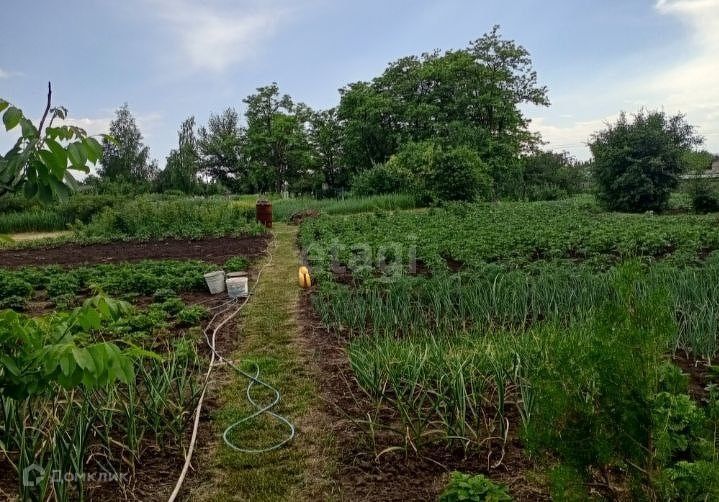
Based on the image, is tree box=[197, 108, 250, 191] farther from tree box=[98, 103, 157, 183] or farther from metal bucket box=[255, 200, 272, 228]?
metal bucket box=[255, 200, 272, 228]

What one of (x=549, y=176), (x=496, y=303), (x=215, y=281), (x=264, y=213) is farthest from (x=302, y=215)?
(x=549, y=176)

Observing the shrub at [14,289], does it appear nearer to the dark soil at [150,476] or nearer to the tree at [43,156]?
the dark soil at [150,476]

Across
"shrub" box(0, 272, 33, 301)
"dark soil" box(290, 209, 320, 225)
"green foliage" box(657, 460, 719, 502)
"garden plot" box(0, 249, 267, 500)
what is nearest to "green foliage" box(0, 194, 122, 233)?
"dark soil" box(290, 209, 320, 225)

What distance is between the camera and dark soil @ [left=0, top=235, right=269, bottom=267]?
9836 millimetres

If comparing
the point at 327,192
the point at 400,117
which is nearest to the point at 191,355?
the point at 327,192

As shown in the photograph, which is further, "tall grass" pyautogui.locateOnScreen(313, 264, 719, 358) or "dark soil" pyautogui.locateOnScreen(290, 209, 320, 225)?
"dark soil" pyautogui.locateOnScreen(290, 209, 320, 225)

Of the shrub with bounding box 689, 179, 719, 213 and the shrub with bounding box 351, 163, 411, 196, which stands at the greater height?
the shrub with bounding box 351, 163, 411, 196

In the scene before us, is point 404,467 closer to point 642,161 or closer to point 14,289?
point 14,289

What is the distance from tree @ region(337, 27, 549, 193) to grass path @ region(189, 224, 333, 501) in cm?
2607

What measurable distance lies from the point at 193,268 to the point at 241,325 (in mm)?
2768

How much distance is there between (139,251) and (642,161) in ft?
51.5

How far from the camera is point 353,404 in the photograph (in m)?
3.13

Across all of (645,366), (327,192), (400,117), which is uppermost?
(400,117)

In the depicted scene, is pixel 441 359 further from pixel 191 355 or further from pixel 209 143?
pixel 209 143
